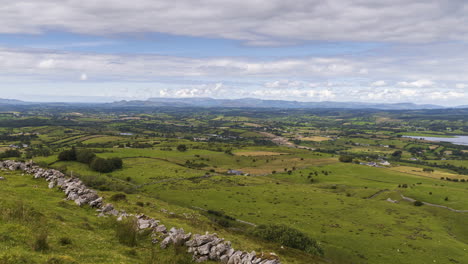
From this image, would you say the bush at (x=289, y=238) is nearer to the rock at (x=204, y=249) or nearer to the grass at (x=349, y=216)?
the grass at (x=349, y=216)

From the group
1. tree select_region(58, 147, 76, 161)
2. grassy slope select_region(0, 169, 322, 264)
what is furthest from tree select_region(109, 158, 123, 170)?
grassy slope select_region(0, 169, 322, 264)

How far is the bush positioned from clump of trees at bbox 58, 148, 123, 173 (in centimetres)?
10058

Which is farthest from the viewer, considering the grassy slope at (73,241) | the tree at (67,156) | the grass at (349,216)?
the tree at (67,156)

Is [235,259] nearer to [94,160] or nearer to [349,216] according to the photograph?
[349,216]

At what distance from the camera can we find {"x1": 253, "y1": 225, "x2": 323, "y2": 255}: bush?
167 ft

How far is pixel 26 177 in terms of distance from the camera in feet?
232

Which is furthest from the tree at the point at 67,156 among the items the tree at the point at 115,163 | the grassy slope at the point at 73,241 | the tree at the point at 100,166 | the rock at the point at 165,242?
the rock at the point at 165,242

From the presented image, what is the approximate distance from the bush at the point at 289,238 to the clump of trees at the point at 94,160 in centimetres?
10058

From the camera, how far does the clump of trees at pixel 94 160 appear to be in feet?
433

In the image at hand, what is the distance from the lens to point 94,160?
440ft

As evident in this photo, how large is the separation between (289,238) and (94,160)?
11333cm

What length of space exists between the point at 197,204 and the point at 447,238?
68.1 meters

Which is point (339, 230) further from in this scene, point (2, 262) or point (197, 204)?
point (2, 262)

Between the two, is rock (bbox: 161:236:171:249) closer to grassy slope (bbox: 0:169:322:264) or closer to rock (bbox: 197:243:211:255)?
grassy slope (bbox: 0:169:322:264)
